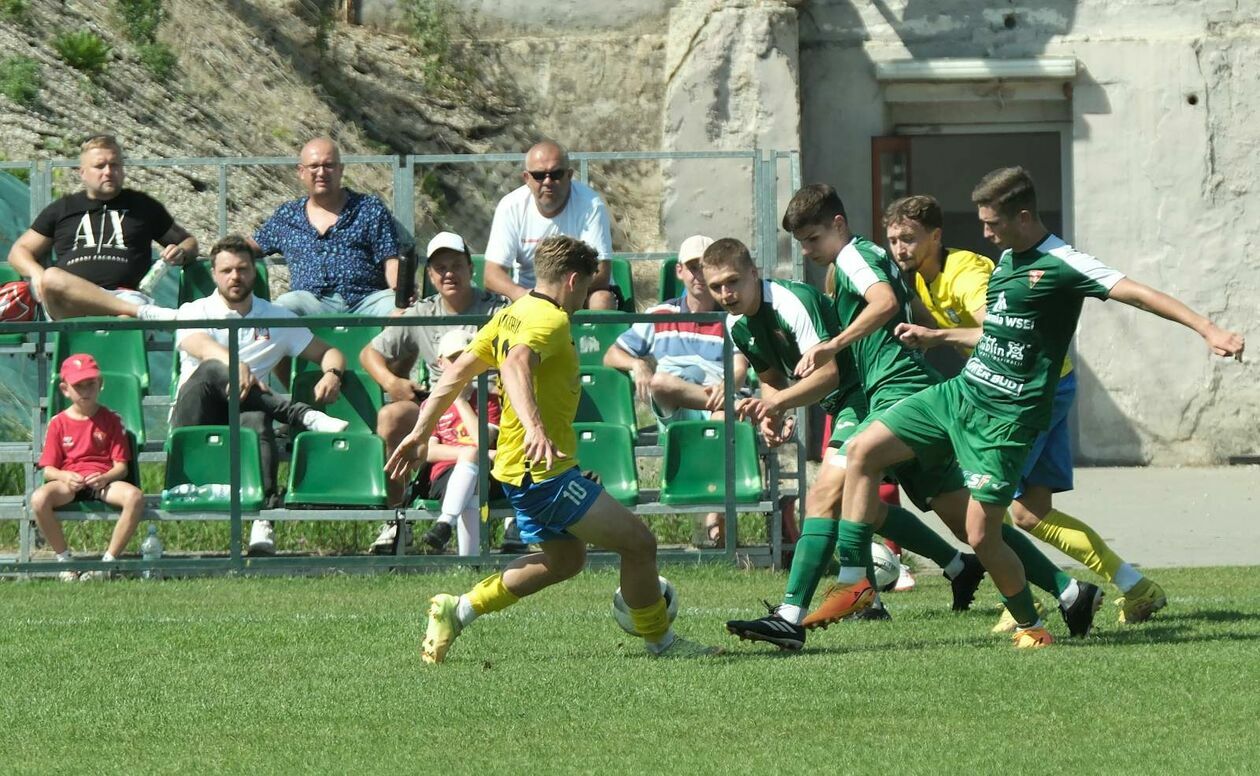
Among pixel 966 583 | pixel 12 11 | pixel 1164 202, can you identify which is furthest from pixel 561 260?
pixel 12 11

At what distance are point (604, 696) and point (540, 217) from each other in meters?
6.20

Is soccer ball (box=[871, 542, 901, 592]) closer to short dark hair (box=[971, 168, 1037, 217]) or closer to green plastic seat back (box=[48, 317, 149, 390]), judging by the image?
short dark hair (box=[971, 168, 1037, 217])

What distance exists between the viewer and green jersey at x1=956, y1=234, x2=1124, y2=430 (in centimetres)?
716

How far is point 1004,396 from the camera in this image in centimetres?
723

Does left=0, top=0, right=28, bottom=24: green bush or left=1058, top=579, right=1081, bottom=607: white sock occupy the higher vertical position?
left=0, top=0, right=28, bottom=24: green bush

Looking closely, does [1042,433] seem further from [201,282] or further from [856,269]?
[201,282]

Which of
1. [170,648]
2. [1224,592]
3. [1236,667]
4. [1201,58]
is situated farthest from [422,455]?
[1201,58]

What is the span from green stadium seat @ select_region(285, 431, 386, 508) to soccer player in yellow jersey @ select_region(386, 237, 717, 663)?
3186mm

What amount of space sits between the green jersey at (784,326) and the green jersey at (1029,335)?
0.74 meters

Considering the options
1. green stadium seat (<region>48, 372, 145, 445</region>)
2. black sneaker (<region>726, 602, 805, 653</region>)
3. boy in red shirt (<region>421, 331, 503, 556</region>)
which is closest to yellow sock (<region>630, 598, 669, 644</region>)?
black sneaker (<region>726, 602, 805, 653</region>)

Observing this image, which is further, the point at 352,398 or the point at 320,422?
the point at 352,398

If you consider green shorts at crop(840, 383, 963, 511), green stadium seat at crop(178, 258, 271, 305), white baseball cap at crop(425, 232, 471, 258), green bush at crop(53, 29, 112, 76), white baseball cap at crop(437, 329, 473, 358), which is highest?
green bush at crop(53, 29, 112, 76)

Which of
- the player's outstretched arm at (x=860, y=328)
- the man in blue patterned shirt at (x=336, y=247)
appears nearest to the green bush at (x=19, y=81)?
the man in blue patterned shirt at (x=336, y=247)

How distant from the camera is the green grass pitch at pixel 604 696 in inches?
212
